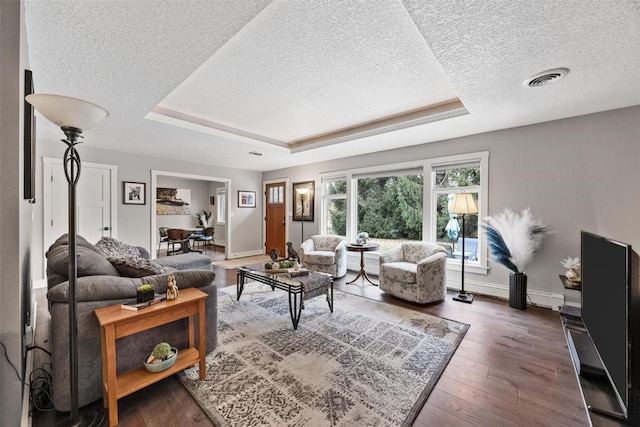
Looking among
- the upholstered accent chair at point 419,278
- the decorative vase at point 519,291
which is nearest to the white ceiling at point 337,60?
the upholstered accent chair at point 419,278

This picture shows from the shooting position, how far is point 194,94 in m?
2.96

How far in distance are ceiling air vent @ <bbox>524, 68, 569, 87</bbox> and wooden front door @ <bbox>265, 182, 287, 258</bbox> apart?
5457mm

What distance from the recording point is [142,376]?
1.60 metres

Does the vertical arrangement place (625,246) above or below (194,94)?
below

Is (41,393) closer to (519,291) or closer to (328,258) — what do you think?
(328,258)

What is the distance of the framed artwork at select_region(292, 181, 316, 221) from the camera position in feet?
20.2

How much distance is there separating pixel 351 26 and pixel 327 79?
777 millimetres

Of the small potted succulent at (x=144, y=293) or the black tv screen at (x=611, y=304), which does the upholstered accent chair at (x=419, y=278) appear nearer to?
the black tv screen at (x=611, y=304)

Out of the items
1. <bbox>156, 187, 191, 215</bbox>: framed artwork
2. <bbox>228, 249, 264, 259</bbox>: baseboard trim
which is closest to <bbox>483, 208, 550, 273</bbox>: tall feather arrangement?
<bbox>228, 249, 264, 259</bbox>: baseboard trim

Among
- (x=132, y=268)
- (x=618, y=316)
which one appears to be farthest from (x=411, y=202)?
(x=132, y=268)

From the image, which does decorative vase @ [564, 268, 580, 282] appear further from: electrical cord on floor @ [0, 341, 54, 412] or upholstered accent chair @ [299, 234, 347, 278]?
electrical cord on floor @ [0, 341, 54, 412]

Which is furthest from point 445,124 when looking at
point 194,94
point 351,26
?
point 194,94

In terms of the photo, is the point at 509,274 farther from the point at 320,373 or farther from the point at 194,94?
the point at 194,94

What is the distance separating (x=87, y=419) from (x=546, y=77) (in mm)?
4179
